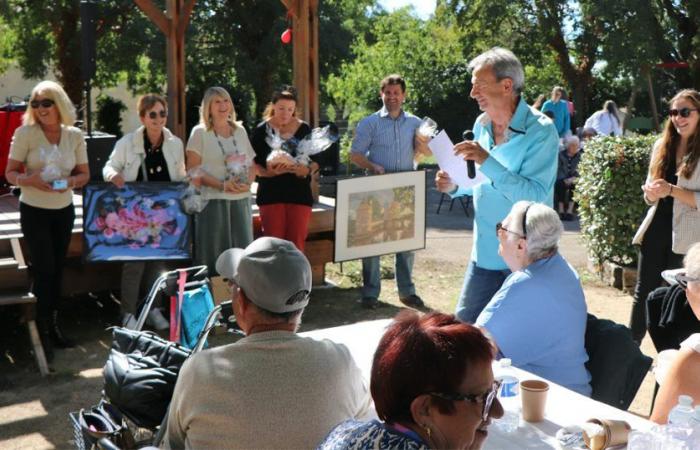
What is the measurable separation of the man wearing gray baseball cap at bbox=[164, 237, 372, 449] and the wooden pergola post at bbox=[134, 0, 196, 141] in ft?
21.2

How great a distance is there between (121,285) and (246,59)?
1476 centimetres

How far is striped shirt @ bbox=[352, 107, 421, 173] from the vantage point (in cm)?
728

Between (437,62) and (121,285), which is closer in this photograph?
(121,285)

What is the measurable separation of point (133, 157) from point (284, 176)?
1162 mm

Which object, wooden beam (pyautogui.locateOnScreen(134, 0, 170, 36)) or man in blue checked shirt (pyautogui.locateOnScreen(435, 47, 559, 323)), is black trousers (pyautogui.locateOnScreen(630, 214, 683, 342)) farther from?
wooden beam (pyautogui.locateOnScreen(134, 0, 170, 36))

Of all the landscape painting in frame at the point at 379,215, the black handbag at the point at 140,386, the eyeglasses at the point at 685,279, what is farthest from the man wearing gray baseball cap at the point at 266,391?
the landscape painting in frame at the point at 379,215

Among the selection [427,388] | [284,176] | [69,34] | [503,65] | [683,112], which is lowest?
[427,388]

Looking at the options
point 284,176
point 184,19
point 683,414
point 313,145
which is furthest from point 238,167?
point 683,414

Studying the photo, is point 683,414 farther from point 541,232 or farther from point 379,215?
point 379,215

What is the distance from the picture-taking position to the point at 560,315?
3350 mm

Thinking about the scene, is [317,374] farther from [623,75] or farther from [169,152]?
[623,75]

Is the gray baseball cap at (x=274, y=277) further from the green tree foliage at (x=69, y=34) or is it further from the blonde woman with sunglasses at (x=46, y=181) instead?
the green tree foliage at (x=69, y=34)

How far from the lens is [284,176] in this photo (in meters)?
6.81

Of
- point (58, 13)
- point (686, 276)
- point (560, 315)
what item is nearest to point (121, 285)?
point (560, 315)
